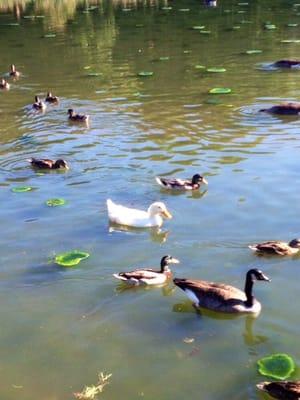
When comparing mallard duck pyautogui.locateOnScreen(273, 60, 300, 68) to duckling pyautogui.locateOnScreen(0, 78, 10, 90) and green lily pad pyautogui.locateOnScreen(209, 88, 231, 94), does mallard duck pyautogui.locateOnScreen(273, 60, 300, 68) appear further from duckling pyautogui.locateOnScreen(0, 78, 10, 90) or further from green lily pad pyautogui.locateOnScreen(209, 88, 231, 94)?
duckling pyautogui.locateOnScreen(0, 78, 10, 90)

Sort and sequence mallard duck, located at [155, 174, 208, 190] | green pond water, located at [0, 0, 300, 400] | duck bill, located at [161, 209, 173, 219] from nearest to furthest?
green pond water, located at [0, 0, 300, 400] → duck bill, located at [161, 209, 173, 219] → mallard duck, located at [155, 174, 208, 190]

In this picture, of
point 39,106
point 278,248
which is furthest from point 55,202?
point 39,106

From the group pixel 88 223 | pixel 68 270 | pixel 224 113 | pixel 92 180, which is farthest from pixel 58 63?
pixel 68 270

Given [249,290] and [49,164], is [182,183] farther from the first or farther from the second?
[249,290]

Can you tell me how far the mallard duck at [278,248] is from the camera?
10195mm

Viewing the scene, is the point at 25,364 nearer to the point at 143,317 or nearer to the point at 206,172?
the point at 143,317

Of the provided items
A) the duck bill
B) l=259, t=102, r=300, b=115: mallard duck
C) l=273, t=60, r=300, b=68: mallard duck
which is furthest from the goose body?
the duck bill

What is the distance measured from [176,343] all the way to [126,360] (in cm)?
73

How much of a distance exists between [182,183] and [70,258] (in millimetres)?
3675

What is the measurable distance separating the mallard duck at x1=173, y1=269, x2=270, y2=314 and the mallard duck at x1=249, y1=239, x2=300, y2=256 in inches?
47.8

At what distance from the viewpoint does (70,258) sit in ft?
33.8

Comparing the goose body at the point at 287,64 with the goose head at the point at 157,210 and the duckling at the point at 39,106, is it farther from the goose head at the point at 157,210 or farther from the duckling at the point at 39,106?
the goose head at the point at 157,210

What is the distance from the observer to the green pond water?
785 centimetres

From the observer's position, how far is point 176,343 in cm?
820
